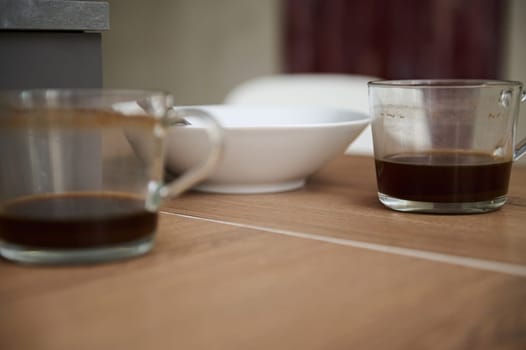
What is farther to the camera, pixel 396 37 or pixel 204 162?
pixel 396 37

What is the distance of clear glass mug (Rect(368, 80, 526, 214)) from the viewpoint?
2.41 ft

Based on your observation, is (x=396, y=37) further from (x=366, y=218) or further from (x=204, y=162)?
(x=204, y=162)

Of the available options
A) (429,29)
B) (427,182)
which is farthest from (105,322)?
(429,29)

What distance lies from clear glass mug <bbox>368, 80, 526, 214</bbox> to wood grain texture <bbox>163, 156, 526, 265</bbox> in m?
0.02

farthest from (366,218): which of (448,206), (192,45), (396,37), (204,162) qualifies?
(192,45)

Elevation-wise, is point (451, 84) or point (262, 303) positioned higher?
point (451, 84)

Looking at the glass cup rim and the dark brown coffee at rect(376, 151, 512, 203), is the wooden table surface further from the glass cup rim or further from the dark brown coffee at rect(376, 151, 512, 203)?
the glass cup rim

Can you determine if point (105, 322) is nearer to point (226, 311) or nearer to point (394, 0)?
point (226, 311)

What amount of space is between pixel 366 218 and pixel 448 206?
0.26ft

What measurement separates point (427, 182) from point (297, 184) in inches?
9.0

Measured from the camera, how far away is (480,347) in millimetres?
419

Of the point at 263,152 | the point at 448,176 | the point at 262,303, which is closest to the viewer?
the point at 262,303

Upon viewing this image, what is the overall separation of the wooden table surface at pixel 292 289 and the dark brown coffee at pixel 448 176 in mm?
23

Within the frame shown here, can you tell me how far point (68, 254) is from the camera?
552 millimetres
